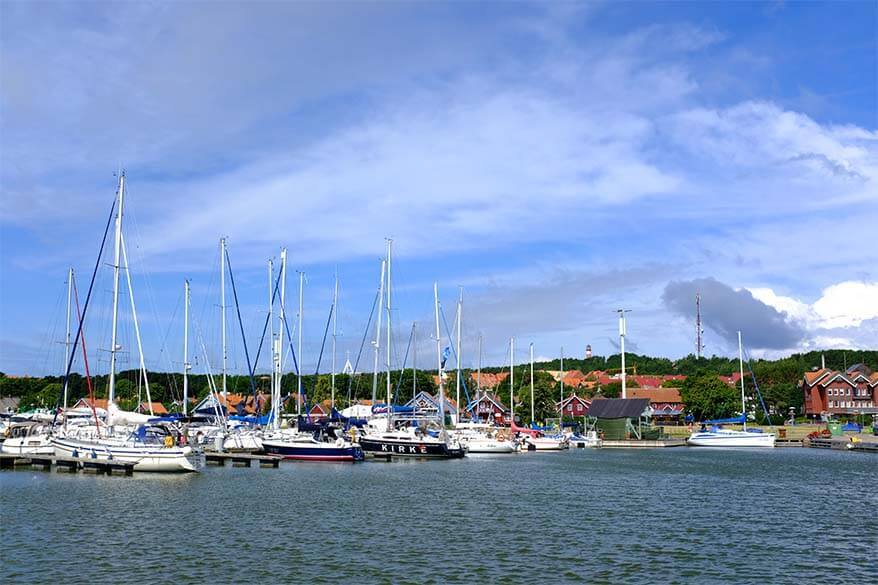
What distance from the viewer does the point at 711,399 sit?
4953 inches

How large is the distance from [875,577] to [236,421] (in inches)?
2599

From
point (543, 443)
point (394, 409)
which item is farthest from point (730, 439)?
point (394, 409)

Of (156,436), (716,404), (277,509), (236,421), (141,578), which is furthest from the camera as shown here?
(716,404)

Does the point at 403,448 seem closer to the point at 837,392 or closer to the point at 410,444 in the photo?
the point at 410,444

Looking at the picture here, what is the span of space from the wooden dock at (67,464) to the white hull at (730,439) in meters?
74.0

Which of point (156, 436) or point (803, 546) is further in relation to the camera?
point (156, 436)

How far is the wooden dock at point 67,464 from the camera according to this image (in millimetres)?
49750

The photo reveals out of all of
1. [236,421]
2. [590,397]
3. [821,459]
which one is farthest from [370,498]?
[590,397]

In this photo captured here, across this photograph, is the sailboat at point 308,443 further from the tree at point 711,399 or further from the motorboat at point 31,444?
the tree at point 711,399

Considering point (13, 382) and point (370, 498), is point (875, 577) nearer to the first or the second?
point (370, 498)

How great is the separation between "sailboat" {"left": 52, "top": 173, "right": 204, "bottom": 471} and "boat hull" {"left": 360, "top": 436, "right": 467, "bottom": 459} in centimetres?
1959

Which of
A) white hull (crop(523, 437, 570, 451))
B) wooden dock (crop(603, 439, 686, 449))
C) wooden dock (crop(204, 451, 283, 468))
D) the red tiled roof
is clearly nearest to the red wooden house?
the red tiled roof

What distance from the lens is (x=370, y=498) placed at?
41.5 m

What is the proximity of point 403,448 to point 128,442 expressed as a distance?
81.8 feet
